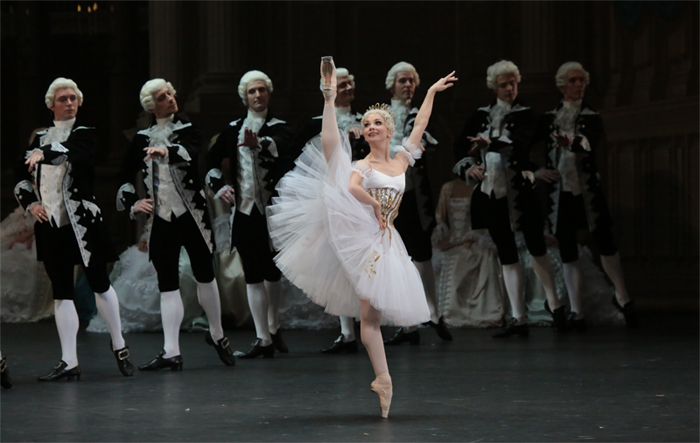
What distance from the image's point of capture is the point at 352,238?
4223 millimetres

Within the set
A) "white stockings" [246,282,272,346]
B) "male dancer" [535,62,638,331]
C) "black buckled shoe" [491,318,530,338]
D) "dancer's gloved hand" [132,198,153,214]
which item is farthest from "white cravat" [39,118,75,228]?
"male dancer" [535,62,638,331]

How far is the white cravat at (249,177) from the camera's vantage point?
6070 mm

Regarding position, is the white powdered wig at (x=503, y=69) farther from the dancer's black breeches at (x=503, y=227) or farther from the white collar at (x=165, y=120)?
the white collar at (x=165, y=120)

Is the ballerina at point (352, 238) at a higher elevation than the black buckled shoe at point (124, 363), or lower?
higher

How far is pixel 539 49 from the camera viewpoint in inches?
376

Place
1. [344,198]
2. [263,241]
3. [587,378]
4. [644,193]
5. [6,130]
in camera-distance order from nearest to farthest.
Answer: [344,198] → [587,378] → [263,241] → [644,193] → [6,130]

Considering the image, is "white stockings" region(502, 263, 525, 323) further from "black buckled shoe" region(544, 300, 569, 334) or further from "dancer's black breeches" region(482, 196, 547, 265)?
"black buckled shoe" region(544, 300, 569, 334)

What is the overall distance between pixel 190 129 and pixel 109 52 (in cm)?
685

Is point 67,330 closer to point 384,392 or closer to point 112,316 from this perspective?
point 112,316

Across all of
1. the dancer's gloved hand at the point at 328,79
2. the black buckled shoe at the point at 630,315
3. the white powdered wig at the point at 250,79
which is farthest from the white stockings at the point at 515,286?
the dancer's gloved hand at the point at 328,79

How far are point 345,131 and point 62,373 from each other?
2.07 meters

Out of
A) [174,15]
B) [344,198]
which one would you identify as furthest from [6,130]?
[344,198]

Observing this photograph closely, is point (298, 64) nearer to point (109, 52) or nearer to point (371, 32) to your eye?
point (371, 32)

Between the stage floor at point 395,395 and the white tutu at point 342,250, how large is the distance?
0.43 meters
